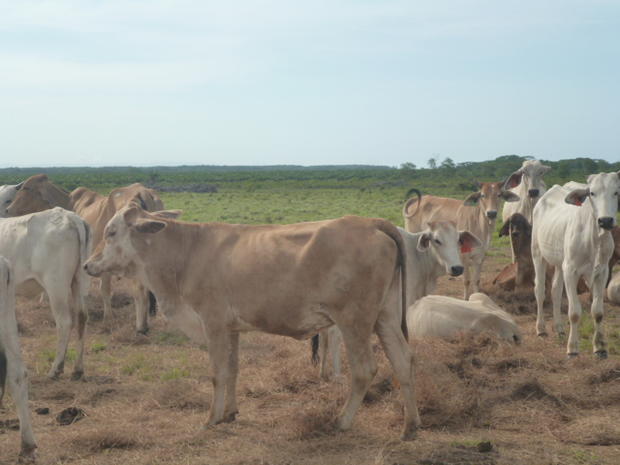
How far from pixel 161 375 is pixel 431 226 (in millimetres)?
3759

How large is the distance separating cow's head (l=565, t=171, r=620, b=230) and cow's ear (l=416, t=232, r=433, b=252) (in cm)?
190

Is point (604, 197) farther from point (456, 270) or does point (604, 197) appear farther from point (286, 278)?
point (286, 278)

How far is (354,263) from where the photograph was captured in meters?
6.28

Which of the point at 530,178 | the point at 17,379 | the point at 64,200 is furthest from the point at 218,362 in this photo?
the point at 530,178

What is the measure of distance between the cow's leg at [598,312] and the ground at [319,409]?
0.17 metres

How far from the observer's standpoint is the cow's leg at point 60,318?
8424 mm

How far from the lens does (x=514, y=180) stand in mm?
13992

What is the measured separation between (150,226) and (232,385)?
165 cm

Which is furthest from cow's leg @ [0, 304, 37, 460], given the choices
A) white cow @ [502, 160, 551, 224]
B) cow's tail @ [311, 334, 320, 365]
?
white cow @ [502, 160, 551, 224]

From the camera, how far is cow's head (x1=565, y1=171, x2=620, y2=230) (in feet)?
28.7

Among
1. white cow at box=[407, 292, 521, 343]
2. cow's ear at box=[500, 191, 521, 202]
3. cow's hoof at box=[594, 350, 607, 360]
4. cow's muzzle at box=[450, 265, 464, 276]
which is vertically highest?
cow's ear at box=[500, 191, 521, 202]

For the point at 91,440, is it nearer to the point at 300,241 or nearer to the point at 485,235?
the point at 300,241

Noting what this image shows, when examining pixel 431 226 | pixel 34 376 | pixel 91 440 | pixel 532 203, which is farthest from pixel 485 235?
pixel 91 440

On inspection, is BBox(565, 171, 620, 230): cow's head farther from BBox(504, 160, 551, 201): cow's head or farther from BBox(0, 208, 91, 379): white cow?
BBox(0, 208, 91, 379): white cow
